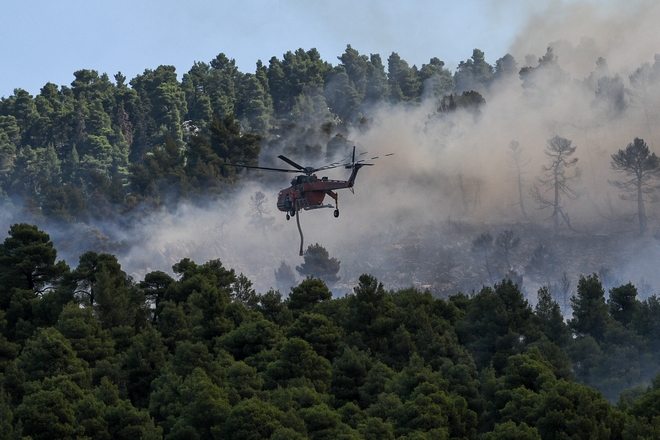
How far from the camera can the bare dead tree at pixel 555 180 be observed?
186000 millimetres

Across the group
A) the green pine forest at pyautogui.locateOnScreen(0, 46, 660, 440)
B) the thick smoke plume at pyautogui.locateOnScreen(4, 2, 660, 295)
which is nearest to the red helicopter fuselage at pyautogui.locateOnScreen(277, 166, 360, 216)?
the green pine forest at pyautogui.locateOnScreen(0, 46, 660, 440)

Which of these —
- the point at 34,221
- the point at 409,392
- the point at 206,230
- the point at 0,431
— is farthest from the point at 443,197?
the point at 0,431

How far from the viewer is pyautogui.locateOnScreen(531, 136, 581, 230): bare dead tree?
610 feet

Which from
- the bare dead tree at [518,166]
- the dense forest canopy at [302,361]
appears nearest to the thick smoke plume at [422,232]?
the bare dead tree at [518,166]

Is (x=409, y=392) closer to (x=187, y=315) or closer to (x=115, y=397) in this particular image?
(x=115, y=397)

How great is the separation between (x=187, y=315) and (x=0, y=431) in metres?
35.0

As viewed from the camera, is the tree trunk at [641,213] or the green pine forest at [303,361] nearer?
the green pine forest at [303,361]

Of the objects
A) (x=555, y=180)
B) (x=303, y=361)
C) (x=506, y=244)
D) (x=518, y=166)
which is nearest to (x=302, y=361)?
(x=303, y=361)

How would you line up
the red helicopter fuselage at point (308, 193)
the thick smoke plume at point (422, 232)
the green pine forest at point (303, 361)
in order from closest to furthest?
the green pine forest at point (303, 361) → the red helicopter fuselage at point (308, 193) → the thick smoke plume at point (422, 232)

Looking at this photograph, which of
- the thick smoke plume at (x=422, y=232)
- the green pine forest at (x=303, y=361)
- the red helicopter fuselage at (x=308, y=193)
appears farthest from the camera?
the thick smoke plume at (x=422, y=232)

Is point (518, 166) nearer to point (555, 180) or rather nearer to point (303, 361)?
point (555, 180)

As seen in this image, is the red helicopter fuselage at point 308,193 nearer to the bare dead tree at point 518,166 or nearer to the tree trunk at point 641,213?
the tree trunk at point 641,213

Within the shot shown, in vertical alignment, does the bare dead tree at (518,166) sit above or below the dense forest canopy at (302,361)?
above

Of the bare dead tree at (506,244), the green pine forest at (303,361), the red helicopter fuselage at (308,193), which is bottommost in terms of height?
the green pine forest at (303,361)
